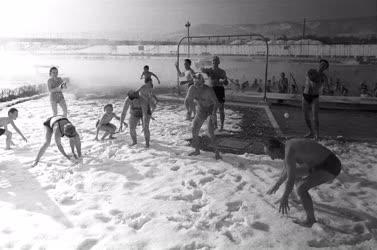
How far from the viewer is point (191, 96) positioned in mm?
7211

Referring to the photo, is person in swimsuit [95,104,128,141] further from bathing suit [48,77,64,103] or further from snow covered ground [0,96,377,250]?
bathing suit [48,77,64,103]

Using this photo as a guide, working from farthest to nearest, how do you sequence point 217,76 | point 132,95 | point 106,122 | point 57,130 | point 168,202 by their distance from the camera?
point 217,76 → point 106,122 → point 132,95 → point 57,130 → point 168,202

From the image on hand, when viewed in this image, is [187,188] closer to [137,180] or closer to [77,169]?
[137,180]

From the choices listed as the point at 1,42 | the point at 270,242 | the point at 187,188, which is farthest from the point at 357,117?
the point at 1,42

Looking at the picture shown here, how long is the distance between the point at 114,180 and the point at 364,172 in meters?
4.45

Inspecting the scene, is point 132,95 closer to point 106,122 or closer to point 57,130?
point 106,122

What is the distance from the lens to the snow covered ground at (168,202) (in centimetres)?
426

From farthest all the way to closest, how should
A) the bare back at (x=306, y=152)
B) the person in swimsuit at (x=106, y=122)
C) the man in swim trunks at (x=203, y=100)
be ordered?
the person in swimsuit at (x=106, y=122) → the man in swim trunks at (x=203, y=100) → the bare back at (x=306, y=152)

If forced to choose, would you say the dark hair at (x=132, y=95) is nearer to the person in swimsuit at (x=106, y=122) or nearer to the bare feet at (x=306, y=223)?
the person in swimsuit at (x=106, y=122)

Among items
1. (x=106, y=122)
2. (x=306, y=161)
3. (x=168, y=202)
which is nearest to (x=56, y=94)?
(x=106, y=122)

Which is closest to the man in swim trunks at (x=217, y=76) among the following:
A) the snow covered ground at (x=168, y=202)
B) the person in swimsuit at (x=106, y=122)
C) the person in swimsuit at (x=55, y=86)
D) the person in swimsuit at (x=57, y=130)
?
the snow covered ground at (x=168, y=202)

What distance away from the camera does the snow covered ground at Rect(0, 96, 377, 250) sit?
4262mm

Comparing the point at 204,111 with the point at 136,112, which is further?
the point at 136,112

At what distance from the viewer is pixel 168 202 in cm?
530
